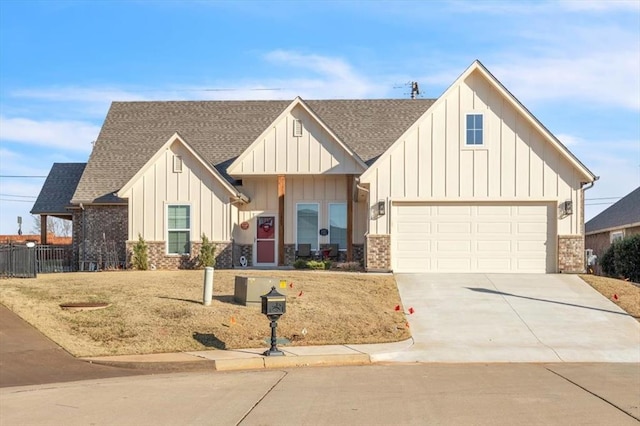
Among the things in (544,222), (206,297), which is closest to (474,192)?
(544,222)

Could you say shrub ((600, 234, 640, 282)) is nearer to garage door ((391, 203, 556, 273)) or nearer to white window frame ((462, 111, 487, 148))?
garage door ((391, 203, 556, 273))

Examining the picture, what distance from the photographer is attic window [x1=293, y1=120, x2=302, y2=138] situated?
85.7 ft

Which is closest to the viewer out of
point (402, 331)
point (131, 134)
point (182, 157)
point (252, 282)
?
point (402, 331)

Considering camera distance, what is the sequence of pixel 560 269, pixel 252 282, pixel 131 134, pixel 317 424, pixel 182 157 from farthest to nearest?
pixel 131 134 → pixel 182 157 → pixel 560 269 → pixel 252 282 → pixel 317 424

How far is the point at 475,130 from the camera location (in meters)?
23.2

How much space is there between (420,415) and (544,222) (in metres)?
15.6

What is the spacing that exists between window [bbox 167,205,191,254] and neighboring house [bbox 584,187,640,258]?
17.5 meters

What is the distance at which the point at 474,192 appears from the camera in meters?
22.9

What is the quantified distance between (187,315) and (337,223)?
38.4 ft

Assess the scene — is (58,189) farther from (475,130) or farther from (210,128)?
(475,130)

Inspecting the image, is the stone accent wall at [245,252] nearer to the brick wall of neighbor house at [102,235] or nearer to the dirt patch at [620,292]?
the brick wall of neighbor house at [102,235]

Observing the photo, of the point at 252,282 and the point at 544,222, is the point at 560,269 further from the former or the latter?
the point at 252,282

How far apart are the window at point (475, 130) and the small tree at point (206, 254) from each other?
9601 millimetres

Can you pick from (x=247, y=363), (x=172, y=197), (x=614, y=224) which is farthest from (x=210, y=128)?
(x=247, y=363)
